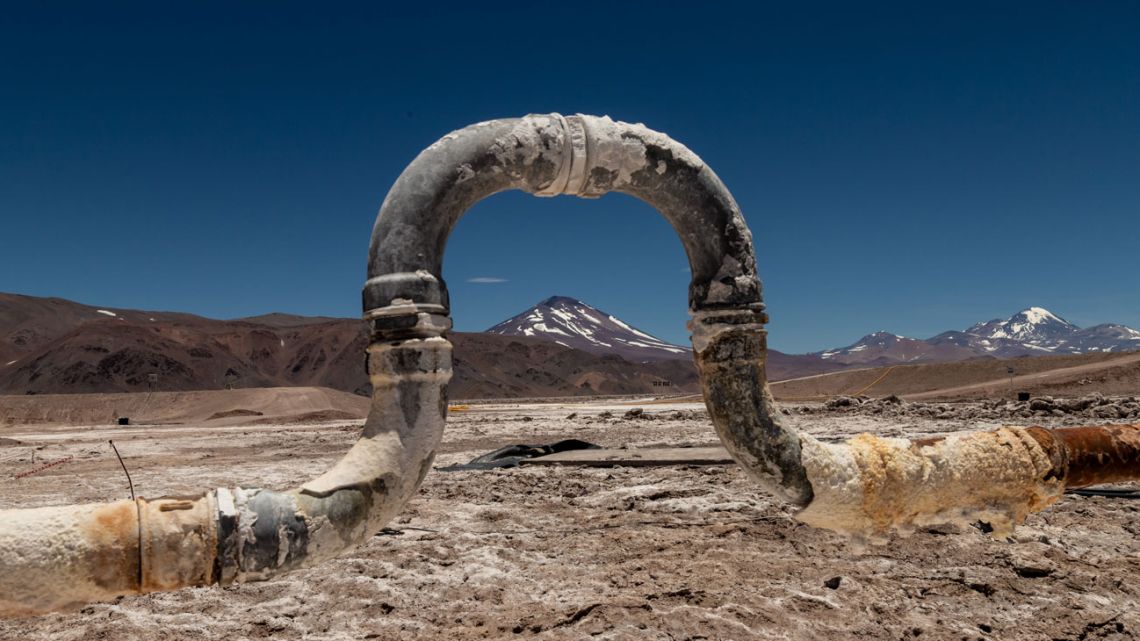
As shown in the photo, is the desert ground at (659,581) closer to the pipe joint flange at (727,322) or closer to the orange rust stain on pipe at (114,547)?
the pipe joint flange at (727,322)

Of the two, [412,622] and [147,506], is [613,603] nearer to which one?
[412,622]

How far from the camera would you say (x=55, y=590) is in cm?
205

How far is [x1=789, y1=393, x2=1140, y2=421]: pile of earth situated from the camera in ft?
50.5

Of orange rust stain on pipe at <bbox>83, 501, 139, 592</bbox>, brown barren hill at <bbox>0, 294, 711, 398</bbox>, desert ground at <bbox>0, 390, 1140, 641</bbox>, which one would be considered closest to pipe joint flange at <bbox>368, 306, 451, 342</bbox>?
orange rust stain on pipe at <bbox>83, 501, 139, 592</bbox>

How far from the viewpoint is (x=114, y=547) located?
81.4 inches

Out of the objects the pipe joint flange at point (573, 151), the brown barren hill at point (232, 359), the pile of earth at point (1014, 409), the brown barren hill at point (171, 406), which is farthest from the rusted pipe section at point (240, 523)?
the brown barren hill at point (232, 359)

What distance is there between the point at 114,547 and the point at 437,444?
0.95 meters

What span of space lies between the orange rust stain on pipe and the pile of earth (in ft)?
57.0

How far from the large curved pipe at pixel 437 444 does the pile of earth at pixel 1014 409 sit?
49.4 feet

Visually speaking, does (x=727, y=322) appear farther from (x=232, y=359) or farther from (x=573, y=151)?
(x=232, y=359)

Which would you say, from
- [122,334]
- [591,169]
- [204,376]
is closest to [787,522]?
[591,169]

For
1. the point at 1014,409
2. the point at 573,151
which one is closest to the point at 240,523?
the point at 573,151

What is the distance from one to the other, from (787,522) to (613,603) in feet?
8.24

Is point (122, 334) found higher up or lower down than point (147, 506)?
higher up
